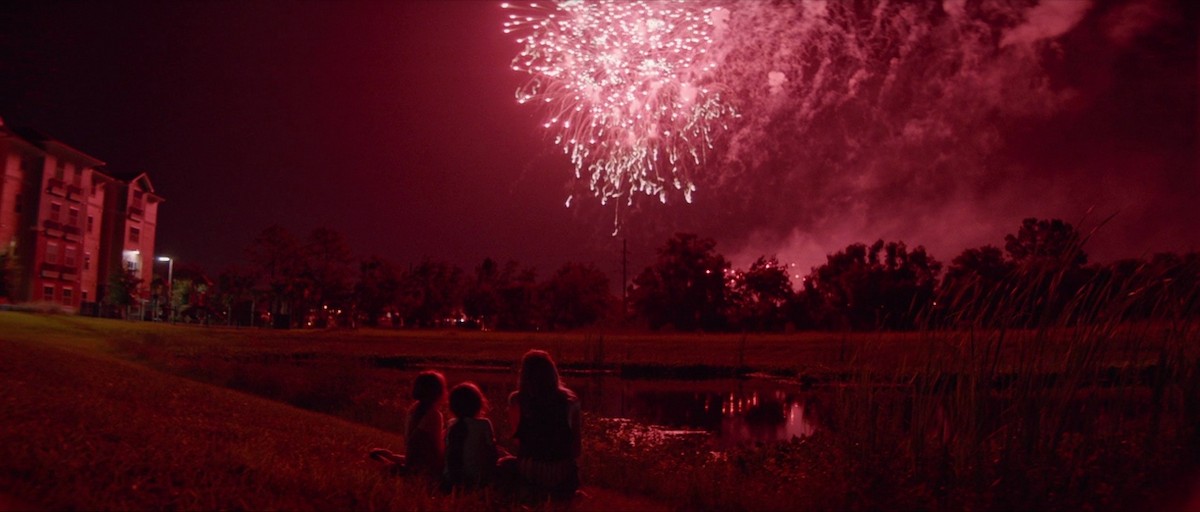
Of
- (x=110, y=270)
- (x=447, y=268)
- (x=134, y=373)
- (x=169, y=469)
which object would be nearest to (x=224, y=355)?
(x=134, y=373)

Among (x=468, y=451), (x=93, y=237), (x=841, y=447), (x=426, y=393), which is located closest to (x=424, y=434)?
(x=426, y=393)

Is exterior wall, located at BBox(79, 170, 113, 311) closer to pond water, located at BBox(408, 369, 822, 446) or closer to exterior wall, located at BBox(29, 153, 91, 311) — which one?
exterior wall, located at BBox(29, 153, 91, 311)

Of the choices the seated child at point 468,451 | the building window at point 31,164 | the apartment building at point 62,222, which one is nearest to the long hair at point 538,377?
the seated child at point 468,451

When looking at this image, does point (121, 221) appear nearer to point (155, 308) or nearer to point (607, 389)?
point (155, 308)

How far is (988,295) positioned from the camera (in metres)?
10.2

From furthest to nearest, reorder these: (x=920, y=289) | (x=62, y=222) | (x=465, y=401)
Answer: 1. (x=62, y=222)
2. (x=920, y=289)
3. (x=465, y=401)

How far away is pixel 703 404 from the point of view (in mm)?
27672

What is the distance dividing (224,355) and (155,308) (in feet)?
124

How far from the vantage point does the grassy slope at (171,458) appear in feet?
22.9

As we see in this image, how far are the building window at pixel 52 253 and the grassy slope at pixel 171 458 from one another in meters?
48.0

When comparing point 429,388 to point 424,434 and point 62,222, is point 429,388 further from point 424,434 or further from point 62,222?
point 62,222

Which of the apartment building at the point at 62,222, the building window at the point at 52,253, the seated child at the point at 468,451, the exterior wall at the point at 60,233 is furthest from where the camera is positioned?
the building window at the point at 52,253

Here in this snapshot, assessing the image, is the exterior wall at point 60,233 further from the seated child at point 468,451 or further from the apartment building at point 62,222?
the seated child at point 468,451

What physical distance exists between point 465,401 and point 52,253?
183 feet
